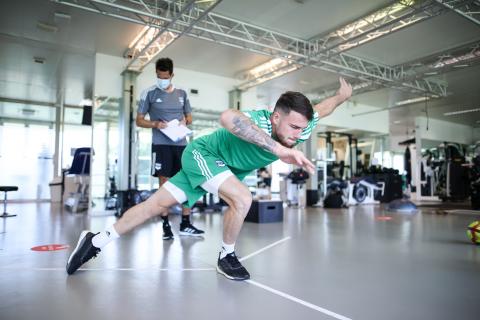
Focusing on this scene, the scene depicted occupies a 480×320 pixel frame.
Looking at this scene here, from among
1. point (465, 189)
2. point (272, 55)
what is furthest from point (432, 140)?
point (272, 55)

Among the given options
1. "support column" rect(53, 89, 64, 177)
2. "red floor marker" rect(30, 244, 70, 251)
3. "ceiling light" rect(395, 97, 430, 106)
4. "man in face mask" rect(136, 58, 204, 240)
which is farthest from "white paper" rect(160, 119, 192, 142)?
"support column" rect(53, 89, 64, 177)

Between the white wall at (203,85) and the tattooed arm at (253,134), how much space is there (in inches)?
275

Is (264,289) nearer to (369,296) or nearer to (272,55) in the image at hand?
(369,296)

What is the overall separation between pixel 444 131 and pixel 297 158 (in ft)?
53.7

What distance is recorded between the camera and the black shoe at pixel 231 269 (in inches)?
68.8

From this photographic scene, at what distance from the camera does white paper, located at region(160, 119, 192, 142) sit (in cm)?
309

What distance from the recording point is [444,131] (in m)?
15.0

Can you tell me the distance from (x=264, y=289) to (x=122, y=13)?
576cm

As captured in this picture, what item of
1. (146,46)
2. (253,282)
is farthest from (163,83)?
(146,46)

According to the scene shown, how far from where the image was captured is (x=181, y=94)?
3342 millimetres

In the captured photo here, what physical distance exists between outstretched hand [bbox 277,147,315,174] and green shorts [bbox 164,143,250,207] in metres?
0.45

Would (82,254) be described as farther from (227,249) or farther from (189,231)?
(189,231)

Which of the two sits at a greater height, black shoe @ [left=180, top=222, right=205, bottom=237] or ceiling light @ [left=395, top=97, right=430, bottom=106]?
ceiling light @ [left=395, top=97, right=430, bottom=106]

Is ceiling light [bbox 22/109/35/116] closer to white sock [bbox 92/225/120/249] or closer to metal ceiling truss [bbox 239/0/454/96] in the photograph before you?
metal ceiling truss [bbox 239/0/454/96]
